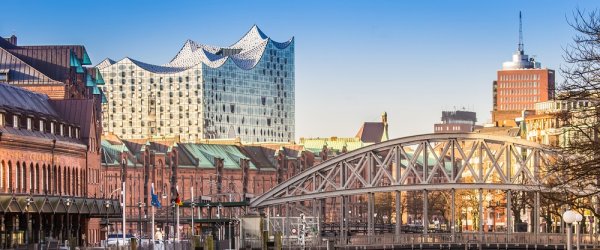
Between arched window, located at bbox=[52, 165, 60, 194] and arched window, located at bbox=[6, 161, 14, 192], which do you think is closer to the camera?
arched window, located at bbox=[6, 161, 14, 192]

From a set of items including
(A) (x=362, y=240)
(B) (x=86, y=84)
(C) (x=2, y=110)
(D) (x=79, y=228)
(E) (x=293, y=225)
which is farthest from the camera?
(B) (x=86, y=84)

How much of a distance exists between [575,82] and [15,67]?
342ft

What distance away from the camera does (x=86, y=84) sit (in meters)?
187

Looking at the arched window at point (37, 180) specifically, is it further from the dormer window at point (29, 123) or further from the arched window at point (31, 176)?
the dormer window at point (29, 123)

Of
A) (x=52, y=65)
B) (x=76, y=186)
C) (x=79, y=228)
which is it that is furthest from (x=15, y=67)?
(x=79, y=228)

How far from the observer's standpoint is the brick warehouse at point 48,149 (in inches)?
5143

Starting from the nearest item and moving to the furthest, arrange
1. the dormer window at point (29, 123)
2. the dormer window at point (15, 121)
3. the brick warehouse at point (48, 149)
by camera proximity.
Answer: the brick warehouse at point (48, 149), the dormer window at point (15, 121), the dormer window at point (29, 123)

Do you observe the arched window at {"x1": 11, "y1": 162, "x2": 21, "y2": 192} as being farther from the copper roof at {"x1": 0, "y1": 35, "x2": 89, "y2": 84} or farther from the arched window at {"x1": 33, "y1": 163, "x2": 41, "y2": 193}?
the copper roof at {"x1": 0, "y1": 35, "x2": 89, "y2": 84}

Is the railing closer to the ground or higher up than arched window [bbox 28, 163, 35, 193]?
closer to the ground

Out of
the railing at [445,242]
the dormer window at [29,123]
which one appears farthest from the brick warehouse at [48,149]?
the railing at [445,242]

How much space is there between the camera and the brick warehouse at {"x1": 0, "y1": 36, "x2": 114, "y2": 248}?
131 m

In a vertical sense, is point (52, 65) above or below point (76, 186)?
above

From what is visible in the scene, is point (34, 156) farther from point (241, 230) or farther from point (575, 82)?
point (575, 82)

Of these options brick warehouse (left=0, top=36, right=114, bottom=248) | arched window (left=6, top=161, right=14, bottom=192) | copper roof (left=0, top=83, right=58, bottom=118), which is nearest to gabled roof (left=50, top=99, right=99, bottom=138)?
brick warehouse (left=0, top=36, right=114, bottom=248)
